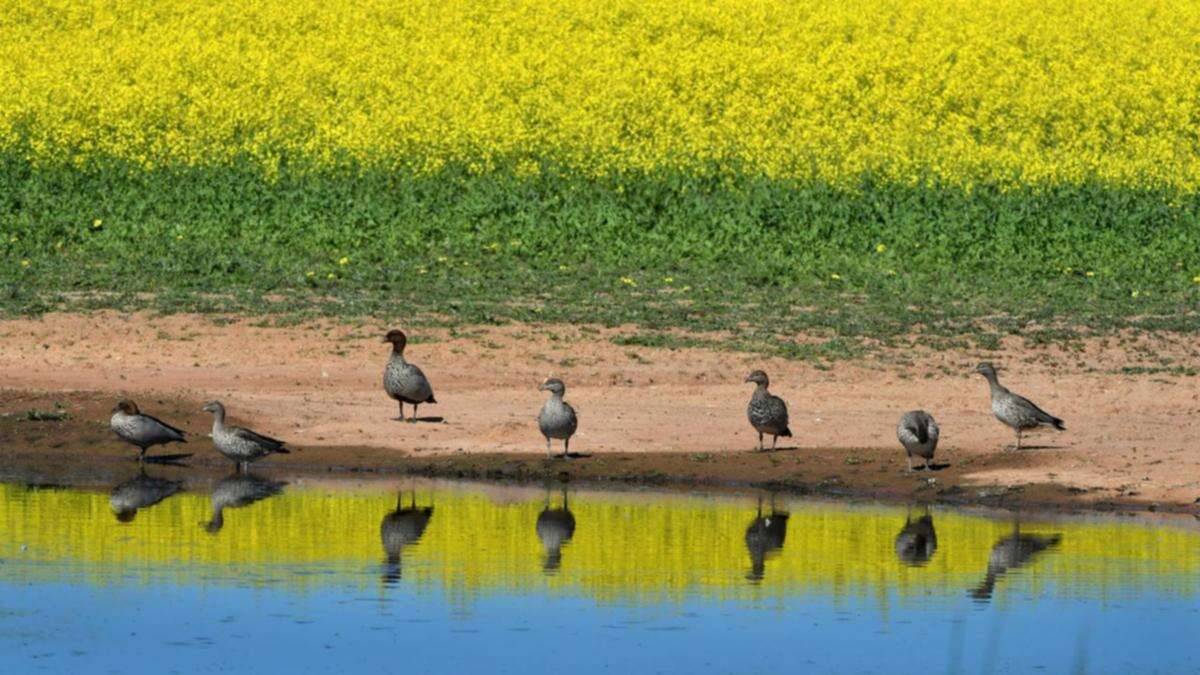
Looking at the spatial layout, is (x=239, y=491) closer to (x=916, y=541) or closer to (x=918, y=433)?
(x=918, y=433)

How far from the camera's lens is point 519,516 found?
66.1 feet

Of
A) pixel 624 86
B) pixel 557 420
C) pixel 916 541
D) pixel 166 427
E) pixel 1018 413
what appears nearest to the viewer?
pixel 916 541

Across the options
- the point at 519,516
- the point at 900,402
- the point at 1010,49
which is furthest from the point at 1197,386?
the point at 1010,49

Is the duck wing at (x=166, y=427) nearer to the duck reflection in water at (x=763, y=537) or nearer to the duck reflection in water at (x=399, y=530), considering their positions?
the duck reflection in water at (x=399, y=530)

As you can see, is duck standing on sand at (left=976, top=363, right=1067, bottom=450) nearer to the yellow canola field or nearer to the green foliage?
the green foliage

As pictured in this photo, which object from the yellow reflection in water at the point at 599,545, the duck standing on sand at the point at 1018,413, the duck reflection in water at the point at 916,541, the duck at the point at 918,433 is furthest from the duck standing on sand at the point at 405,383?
the duck reflection in water at the point at 916,541

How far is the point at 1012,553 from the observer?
18.3 metres

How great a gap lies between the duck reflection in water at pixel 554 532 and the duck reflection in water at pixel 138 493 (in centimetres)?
343

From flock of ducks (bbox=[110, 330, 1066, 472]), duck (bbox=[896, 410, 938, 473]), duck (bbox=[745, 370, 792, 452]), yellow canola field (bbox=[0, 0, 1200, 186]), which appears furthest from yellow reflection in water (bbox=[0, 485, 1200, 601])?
yellow canola field (bbox=[0, 0, 1200, 186])

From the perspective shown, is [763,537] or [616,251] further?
[616,251]

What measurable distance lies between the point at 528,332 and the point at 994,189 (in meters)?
12.6

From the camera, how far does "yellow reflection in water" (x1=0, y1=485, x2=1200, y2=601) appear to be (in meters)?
17.1

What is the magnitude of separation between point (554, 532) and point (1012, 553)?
3645 mm

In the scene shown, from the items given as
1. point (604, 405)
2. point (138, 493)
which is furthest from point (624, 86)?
point (138, 493)
